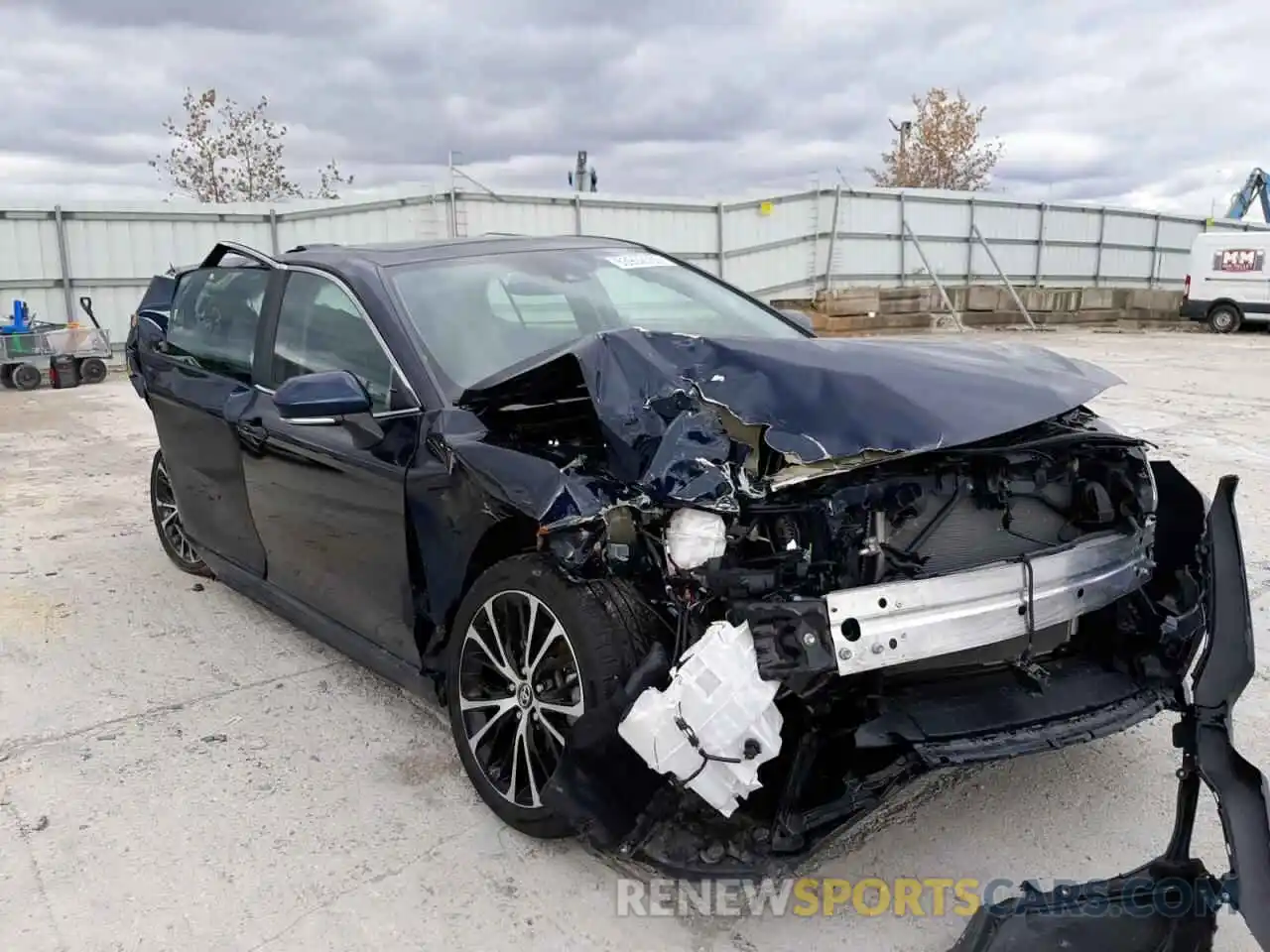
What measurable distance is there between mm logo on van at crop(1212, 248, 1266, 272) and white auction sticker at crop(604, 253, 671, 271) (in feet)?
64.8

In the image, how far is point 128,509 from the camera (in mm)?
6543

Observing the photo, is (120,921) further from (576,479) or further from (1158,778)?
(1158,778)

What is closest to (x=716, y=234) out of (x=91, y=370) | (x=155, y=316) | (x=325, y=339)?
(x=91, y=370)

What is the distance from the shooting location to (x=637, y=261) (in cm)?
404

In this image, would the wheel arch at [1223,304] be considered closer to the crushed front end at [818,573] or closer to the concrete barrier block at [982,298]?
the concrete barrier block at [982,298]

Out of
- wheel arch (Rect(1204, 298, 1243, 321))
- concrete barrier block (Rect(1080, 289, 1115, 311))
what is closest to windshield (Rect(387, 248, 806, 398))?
wheel arch (Rect(1204, 298, 1243, 321))

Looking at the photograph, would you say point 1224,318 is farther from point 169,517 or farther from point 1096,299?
point 169,517

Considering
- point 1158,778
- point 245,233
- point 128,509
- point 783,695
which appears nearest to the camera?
point 783,695

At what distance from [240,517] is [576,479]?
220 centimetres

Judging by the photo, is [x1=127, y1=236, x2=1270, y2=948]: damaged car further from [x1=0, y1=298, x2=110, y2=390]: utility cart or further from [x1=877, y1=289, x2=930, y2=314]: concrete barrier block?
[x1=877, y1=289, x2=930, y2=314]: concrete barrier block

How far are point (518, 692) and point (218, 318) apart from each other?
2539 millimetres

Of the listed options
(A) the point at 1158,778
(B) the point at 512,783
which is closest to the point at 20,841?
(B) the point at 512,783

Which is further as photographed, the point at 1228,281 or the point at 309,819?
the point at 1228,281

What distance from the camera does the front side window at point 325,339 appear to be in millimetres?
3162
